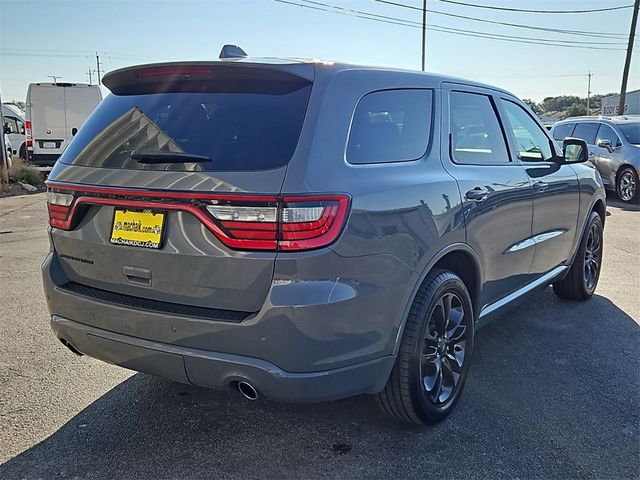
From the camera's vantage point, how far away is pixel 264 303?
7.42 ft

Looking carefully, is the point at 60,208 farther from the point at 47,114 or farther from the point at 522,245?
the point at 47,114

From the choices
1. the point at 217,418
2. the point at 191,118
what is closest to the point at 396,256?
the point at 191,118

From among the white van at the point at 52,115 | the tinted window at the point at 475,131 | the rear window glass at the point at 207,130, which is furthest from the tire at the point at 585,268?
the white van at the point at 52,115

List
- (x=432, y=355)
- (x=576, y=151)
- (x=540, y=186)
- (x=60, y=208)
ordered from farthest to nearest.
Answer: (x=576, y=151), (x=540, y=186), (x=432, y=355), (x=60, y=208)

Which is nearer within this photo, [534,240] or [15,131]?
[534,240]

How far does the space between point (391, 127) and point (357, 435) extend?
5.05 ft

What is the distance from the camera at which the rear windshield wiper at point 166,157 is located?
2404 millimetres

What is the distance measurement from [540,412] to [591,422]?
0.83 feet

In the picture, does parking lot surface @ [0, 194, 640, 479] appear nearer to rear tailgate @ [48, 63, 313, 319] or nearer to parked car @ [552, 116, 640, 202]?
rear tailgate @ [48, 63, 313, 319]

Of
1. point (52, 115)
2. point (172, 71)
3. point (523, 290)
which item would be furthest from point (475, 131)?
point (52, 115)

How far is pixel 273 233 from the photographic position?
2.23 meters

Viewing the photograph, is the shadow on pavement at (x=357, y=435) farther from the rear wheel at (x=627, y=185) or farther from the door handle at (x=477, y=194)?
the rear wheel at (x=627, y=185)

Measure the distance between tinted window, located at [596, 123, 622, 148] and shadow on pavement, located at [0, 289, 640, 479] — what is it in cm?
959

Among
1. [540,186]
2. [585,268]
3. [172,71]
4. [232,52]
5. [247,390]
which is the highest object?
[232,52]
